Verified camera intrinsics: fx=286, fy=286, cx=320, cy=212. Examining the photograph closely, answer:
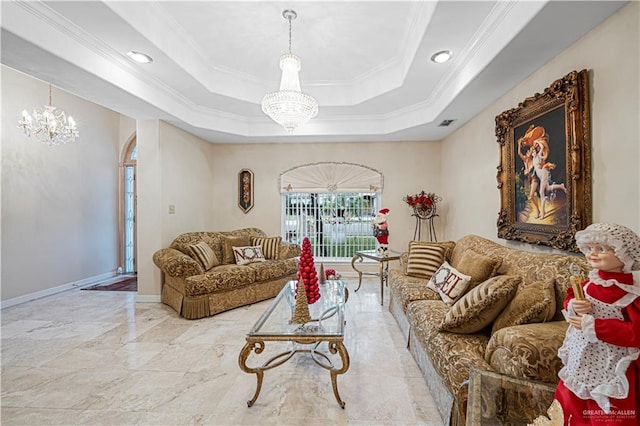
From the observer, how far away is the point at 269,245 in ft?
15.3

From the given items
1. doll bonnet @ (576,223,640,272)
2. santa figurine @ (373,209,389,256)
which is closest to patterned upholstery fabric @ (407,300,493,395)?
doll bonnet @ (576,223,640,272)

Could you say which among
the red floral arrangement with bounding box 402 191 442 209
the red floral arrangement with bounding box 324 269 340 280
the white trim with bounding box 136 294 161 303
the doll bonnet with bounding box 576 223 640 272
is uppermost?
the red floral arrangement with bounding box 402 191 442 209

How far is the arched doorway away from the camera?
5.76 metres

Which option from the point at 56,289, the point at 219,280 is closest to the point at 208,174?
the point at 219,280

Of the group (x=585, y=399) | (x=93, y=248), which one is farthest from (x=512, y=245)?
(x=93, y=248)

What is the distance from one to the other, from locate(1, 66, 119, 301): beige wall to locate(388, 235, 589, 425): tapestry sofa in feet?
17.1

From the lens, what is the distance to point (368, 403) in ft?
6.26

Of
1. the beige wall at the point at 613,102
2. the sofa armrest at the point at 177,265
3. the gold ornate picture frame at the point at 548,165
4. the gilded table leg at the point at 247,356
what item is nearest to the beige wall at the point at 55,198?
the sofa armrest at the point at 177,265

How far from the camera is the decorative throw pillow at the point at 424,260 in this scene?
3258 mm

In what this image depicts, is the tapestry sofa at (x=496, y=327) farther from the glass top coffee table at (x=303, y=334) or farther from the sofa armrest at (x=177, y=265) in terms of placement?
the sofa armrest at (x=177, y=265)

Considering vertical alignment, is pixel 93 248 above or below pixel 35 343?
above

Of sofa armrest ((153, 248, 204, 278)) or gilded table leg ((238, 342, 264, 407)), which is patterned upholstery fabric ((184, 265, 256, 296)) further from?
gilded table leg ((238, 342, 264, 407))

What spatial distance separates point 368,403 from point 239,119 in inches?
171

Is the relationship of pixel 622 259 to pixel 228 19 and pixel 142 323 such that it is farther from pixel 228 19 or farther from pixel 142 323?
pixel 142 323
